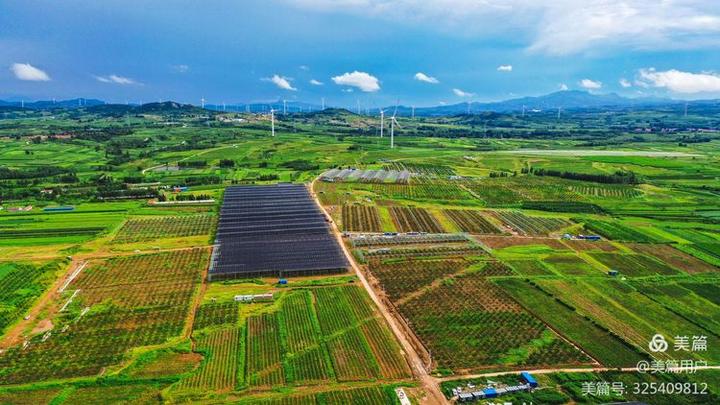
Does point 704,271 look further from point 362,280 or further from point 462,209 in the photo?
point 362,280

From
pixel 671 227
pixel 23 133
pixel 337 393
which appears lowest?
pixel 337 393

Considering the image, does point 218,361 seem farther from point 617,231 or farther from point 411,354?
point 617,231

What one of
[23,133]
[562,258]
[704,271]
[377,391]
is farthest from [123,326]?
[23,133]

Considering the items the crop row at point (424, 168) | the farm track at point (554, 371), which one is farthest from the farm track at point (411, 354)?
the crop row at point (424, 168)

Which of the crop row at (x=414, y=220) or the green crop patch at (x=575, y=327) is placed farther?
the crop row at (x=414, y=220)

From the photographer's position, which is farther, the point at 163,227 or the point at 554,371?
the point at 163,227

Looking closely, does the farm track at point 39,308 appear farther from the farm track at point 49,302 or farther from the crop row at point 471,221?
the crop row at point 471,221

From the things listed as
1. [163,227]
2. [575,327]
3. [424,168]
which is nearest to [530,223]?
[575,327]

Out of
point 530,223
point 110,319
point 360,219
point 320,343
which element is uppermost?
point 360,219
